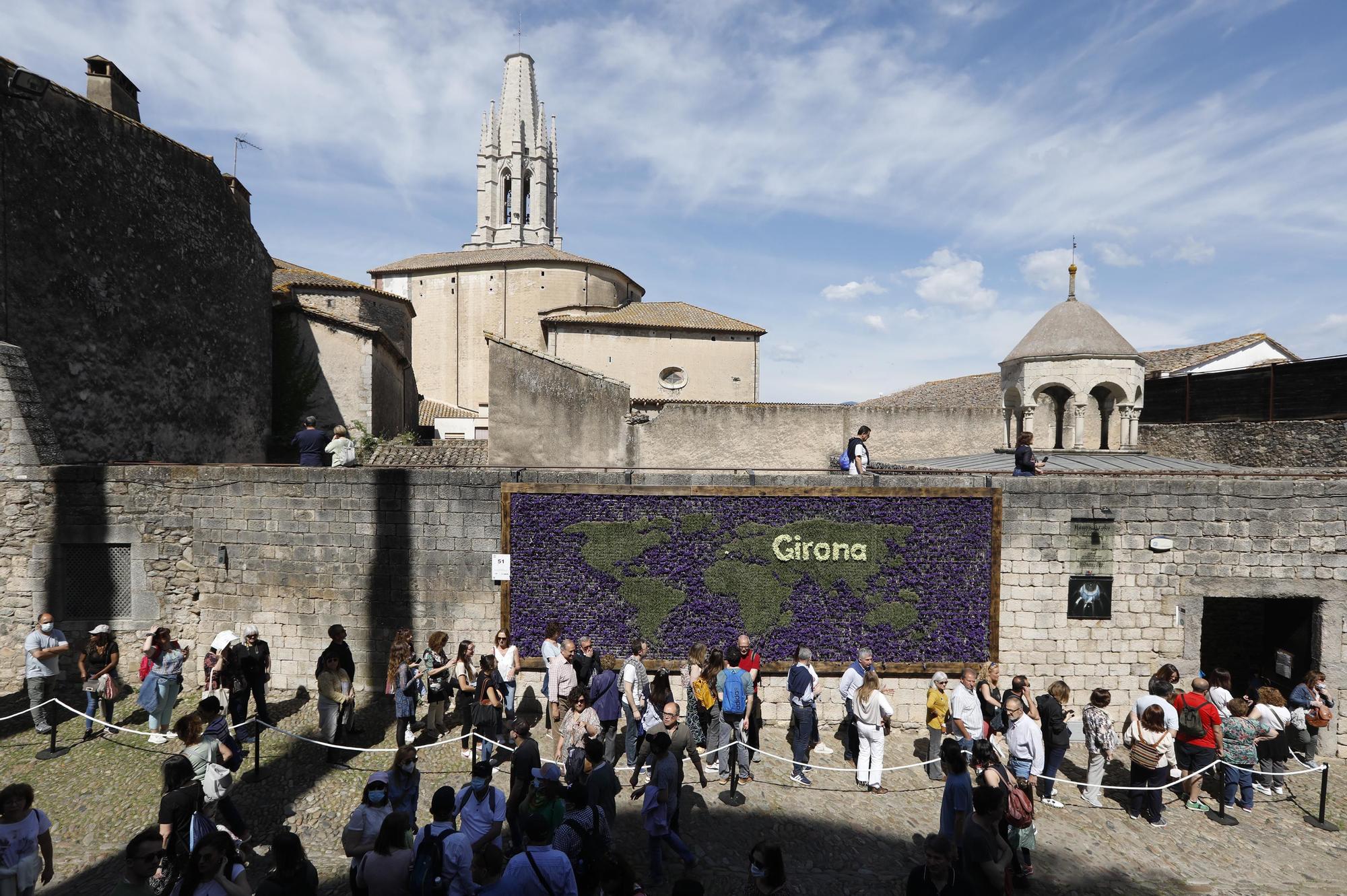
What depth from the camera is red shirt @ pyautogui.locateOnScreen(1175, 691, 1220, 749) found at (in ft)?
24.3

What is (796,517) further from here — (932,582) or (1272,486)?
(1272,486)

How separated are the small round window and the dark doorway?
19674 millimetres

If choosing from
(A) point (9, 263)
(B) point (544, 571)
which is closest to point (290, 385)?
(A) point (9, 263)

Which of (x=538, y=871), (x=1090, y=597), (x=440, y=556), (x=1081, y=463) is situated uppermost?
(x=1081, y=463)

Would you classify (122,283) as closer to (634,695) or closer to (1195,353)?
(634,695)

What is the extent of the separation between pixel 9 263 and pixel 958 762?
14.7 metres

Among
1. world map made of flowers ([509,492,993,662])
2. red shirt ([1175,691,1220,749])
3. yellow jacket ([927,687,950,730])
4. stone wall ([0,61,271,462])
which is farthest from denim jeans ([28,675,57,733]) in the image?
red shirt ([1175,691,1220,749])

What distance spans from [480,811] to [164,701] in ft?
18.7

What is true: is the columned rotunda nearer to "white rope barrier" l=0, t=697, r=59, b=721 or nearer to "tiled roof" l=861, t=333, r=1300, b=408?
"tiled roof" l=861, t=333, r=1300, b=408

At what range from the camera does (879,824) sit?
6.85 m

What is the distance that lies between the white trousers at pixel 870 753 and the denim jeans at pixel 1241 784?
3.73m

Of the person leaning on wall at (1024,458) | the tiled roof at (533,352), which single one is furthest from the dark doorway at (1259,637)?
the tiled roof at (533,352)

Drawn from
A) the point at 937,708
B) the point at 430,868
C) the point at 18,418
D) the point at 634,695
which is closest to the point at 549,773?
the point at 430,868

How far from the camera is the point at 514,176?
54.9 metres
